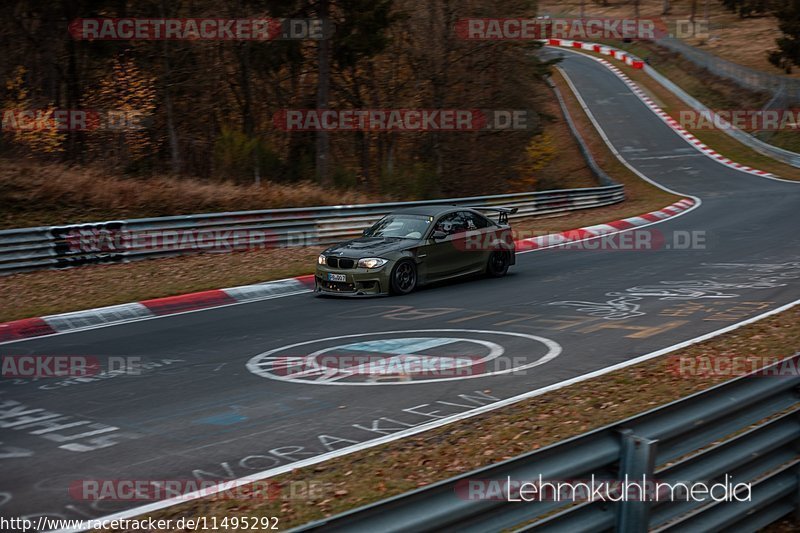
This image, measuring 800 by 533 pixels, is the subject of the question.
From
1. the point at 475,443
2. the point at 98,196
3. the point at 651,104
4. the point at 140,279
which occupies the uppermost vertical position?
the point at 651,104

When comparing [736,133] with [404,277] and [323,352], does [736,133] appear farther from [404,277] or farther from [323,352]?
[323,352]

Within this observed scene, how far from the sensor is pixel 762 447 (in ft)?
17.4

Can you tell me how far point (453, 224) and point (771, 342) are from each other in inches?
268

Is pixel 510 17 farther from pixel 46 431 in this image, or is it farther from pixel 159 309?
pixel 46 431

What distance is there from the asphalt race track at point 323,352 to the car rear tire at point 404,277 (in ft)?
1.03

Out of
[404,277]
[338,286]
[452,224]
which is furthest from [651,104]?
[338,286]

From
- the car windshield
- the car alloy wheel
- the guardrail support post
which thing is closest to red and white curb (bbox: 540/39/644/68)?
the car windshield

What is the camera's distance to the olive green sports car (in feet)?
48.1

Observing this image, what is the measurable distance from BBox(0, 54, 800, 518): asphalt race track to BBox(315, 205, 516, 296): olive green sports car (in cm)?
35

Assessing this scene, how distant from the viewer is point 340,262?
14.8 meters

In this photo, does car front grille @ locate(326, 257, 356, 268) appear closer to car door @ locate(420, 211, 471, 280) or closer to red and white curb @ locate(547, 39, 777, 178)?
car door @ locate(420, 211, 471, 280)

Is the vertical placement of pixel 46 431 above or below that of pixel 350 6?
below

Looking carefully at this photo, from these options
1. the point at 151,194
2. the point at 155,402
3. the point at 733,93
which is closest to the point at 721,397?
the point at 155,402

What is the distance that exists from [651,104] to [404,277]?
156 feet
